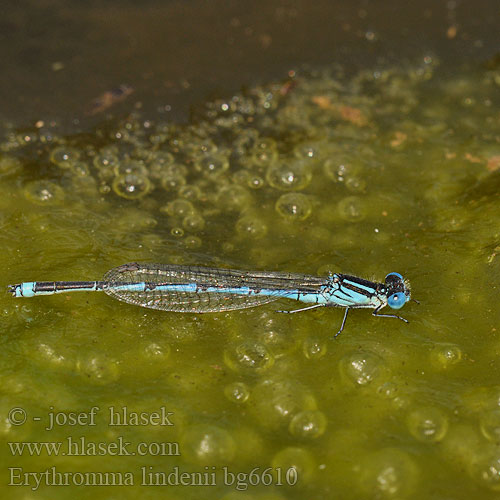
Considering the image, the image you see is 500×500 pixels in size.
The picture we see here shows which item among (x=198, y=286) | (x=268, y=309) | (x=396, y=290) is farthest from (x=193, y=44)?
(x=396, y=290)

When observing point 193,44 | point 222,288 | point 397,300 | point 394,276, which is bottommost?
point 397,300

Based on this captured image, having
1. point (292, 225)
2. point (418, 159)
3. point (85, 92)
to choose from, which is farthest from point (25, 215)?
point (418, 159)

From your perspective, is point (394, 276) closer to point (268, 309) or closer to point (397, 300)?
point (397, 300)

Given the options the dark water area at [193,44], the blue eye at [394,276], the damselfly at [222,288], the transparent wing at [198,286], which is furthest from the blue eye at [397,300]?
the dark water area at [193,44]

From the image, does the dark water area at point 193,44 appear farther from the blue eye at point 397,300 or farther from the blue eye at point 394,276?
the blue eye at point 397,300

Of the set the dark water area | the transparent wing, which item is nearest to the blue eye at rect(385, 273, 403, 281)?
the transparent wing

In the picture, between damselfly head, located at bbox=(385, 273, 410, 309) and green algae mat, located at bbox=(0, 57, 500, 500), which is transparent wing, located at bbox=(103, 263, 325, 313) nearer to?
green algae mat, located at bbox=(0, 57, 500, 500)
